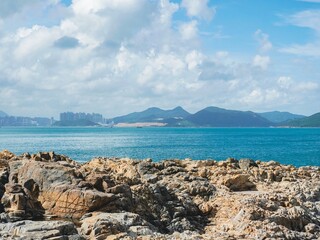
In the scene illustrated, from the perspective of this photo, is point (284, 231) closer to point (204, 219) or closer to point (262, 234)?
point (262, 234)

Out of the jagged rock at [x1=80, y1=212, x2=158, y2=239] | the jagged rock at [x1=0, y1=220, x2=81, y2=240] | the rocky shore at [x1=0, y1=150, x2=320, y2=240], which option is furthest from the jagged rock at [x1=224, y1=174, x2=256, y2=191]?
the jagged rock at [x1=0, y1=220, x2=81, y2=240]

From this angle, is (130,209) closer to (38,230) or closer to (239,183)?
(38,230)

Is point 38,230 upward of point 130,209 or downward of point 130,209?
upward

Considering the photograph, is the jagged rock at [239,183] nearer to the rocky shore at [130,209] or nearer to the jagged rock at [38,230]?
the rocky shore at [130,209]

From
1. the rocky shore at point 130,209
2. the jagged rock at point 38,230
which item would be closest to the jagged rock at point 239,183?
the rocky shore at point 130,209

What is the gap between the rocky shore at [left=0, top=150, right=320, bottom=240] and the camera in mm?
22438

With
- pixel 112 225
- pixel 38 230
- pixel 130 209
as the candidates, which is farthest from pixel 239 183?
pixel 38 230

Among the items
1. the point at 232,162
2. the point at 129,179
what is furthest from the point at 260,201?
the point at 232,162

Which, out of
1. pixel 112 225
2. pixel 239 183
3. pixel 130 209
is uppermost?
pixel 112 225

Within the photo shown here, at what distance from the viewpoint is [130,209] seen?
88.6 ft

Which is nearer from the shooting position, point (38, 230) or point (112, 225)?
point (38, 230)

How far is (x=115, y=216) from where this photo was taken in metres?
24.4

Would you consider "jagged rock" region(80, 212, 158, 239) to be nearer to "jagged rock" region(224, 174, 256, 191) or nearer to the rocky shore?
the rocky shore

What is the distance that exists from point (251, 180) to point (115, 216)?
22.8 m
